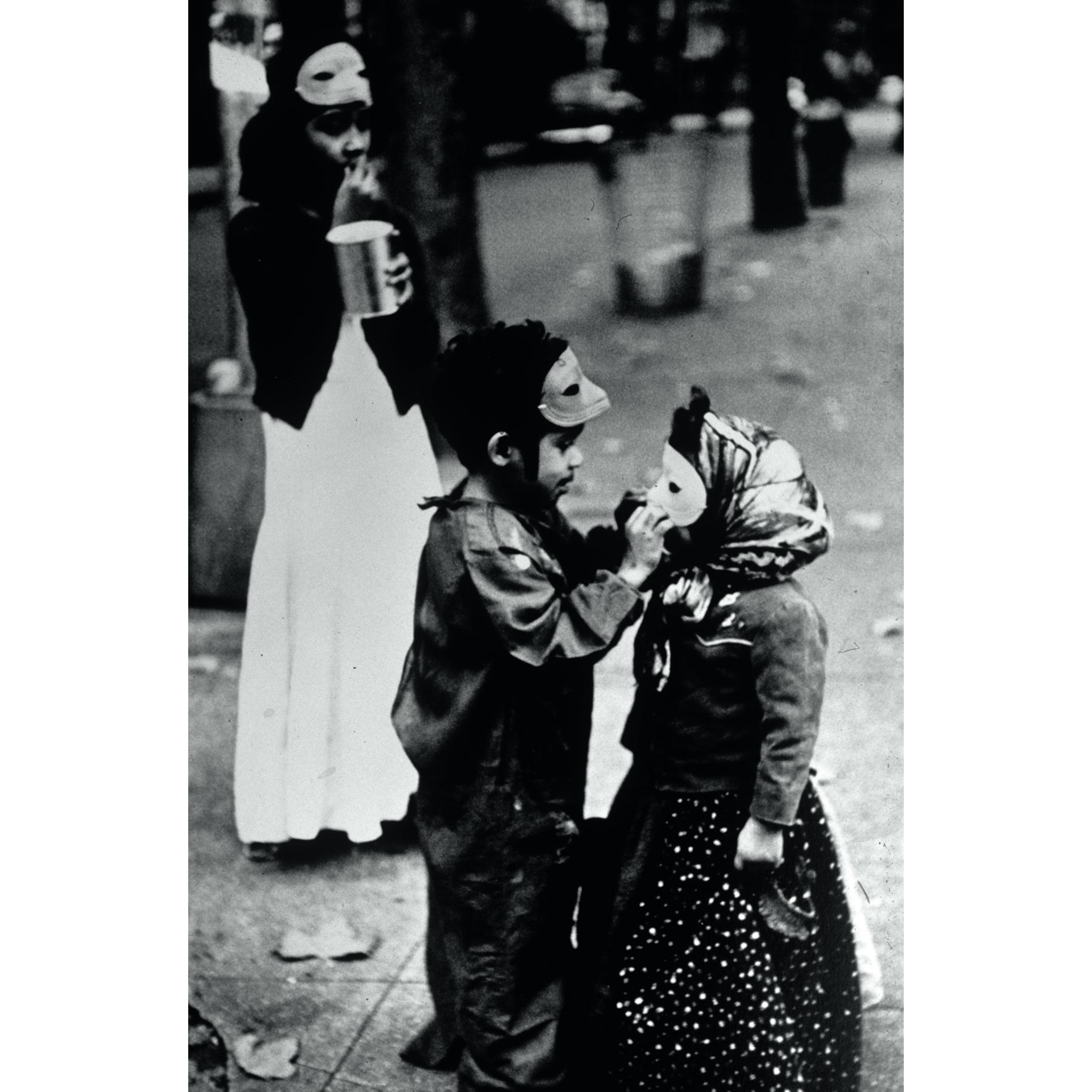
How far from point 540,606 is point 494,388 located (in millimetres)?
509

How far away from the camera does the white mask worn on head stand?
3734 millimetres

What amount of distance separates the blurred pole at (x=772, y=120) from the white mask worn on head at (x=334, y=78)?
0.99 metres

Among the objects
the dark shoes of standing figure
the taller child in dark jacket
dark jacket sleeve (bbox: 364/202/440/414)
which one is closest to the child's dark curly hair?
the taller child in dark jacket

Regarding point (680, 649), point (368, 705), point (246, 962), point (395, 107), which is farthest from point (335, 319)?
point (246, 962)

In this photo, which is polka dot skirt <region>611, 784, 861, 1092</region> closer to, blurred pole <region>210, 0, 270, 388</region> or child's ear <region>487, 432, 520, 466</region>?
child's ear <region>487, 432, 520, 466</region>

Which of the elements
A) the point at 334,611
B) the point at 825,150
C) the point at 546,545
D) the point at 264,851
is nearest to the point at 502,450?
the point at 546,545

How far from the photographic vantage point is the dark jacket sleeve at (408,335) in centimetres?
381

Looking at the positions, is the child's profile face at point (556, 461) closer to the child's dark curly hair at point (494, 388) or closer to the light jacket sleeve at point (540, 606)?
the child's dark curly hair at point (494, 388)

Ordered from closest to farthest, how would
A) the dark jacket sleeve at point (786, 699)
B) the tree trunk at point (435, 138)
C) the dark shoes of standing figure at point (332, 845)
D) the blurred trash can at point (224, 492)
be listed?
1. the dark jacket sleeve at point (786, 699)
2. the tree trunk at point (435, 138)
3. the dark shoes of standing figure at point (332, 845)
4. the blurred trash can at point (224, 492)

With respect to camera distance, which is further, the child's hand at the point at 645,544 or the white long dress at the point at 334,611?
the white long dress at the point at 334,611

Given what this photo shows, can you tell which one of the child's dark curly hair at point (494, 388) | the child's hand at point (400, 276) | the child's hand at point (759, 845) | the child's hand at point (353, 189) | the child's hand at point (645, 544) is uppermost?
the child's hand at point (353, 189)

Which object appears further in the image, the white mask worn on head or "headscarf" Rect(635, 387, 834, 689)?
the white mask worn on head

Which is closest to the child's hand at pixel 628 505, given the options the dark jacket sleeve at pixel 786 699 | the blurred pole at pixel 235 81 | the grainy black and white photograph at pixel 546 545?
the grainy black and white photograph at pixel 546 545

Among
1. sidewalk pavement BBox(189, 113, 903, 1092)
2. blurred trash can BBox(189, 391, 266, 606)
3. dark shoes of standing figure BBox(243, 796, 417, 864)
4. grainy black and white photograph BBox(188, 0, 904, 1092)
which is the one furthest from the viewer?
blurred trash can BBox(189, 391, 266, 606)
